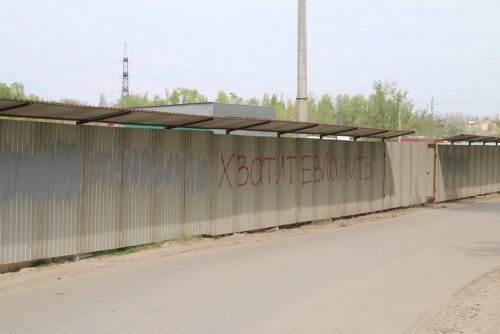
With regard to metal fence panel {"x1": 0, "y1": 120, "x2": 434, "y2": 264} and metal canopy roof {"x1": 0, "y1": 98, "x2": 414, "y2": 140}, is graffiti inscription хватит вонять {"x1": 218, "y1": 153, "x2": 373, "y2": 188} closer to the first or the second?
metal fence panel {"x1": 0, "y1": 120, "x2": 434, "y2": 264}

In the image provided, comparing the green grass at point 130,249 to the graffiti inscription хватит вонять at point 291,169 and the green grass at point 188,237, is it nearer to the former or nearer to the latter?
the green grass at point 188,237

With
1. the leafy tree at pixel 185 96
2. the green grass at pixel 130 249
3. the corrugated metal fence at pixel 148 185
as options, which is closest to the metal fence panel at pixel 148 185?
the corrugated metal fence at pixel 148 185

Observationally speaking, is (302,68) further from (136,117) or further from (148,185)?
(136,117)

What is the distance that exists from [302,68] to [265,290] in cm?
962

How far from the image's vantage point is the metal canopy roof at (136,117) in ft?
27.3

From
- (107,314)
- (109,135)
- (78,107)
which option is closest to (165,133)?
(109,135)

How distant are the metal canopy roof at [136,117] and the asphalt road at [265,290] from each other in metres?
2.41

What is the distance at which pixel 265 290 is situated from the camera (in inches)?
303

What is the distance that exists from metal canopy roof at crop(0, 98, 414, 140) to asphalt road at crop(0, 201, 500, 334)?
2410mm

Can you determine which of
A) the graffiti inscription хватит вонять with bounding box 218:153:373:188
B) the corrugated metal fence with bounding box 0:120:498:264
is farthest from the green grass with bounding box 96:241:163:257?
the graffiti inscription хватит вонять with bounding box 218:153:373:188

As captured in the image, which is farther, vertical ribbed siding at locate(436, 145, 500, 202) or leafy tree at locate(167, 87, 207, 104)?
leafy tree at locate(167, 87, 207, 104)

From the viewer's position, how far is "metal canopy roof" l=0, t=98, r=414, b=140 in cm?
833

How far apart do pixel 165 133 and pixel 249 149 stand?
254 centimetres

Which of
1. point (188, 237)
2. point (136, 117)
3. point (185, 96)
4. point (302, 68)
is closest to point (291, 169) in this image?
point (302, 68)
